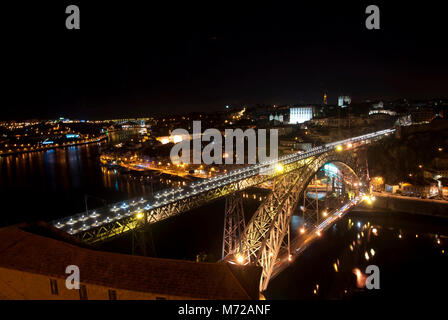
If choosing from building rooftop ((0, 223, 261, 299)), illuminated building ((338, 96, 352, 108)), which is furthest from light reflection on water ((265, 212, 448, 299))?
illuminated building ((338, 96, 352, 108))

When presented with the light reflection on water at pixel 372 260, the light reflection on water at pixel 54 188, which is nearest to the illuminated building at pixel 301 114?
the light reflection on water at pixel 54 188

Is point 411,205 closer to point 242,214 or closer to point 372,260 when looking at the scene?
point 372,260

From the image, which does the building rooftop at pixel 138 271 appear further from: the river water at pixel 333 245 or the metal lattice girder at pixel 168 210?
the river water at pixel 333 245

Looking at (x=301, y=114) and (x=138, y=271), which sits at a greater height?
(x=301, y=114)

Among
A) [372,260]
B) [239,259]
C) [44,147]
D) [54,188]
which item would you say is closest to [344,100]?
[372,260]

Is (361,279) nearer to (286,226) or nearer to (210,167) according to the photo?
(286,226)

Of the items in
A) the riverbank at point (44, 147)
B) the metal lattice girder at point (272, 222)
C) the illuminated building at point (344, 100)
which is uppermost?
the illuminated building at point (344, 100)
